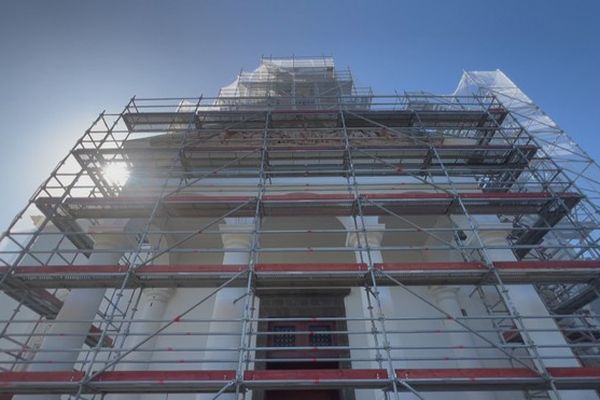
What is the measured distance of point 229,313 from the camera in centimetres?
674

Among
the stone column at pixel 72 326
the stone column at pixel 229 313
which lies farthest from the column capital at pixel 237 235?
the stone column at pixel 72 326

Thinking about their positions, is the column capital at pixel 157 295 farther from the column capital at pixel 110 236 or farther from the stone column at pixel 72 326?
the stone column at pixel 72 326

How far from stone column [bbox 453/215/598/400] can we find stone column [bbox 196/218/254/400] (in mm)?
4973

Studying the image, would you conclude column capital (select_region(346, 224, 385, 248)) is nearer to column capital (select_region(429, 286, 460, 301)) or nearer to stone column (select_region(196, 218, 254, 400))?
stone column (select_region(196, 218, 254, 400))

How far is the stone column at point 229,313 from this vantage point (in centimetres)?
597

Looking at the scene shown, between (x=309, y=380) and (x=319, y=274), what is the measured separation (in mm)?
1699

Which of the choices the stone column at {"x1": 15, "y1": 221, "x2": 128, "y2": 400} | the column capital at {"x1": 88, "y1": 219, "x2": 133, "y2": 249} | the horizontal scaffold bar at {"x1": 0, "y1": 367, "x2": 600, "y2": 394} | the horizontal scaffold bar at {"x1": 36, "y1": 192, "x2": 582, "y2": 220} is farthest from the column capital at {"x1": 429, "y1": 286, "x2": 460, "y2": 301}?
the column capital at {"x1": 88, "y1": 219, "x2": 133, "y2": 249}

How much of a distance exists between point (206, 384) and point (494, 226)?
683 centimetres

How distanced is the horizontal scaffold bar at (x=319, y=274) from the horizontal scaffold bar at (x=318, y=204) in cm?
154

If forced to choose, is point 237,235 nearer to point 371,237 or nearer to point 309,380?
point 371,237

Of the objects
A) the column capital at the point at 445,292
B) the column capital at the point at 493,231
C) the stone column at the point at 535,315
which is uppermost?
the column capital at the point at 493,231

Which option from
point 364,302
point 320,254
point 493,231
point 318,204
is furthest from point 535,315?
point 320,254

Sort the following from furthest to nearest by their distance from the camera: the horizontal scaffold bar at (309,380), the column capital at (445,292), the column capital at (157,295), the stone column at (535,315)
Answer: the column capital at (157,295) < the column capital at (445,292) < the stone column at (535,315) < the horizontal scaffold bar at (309,380)

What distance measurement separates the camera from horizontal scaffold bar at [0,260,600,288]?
18.7ft
